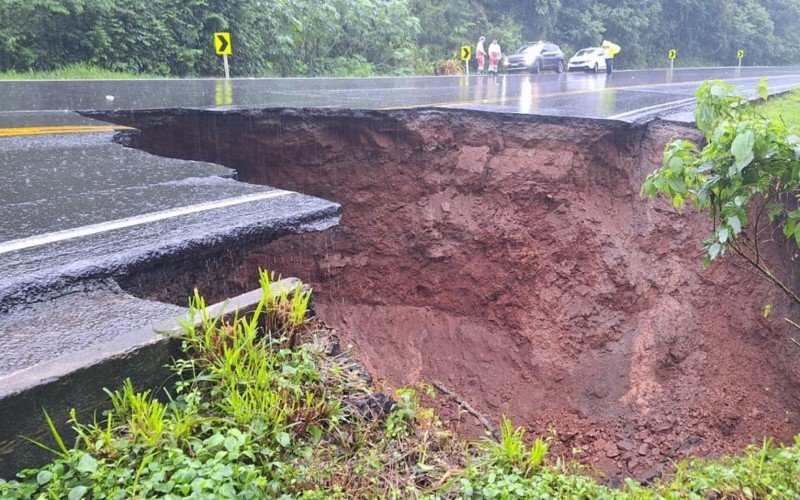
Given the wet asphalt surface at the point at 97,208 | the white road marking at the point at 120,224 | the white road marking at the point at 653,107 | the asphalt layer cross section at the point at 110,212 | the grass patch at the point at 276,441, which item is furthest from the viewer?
the white road marking at the point at 653,107

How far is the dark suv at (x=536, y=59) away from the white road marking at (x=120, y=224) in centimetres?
2263

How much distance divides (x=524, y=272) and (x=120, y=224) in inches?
230

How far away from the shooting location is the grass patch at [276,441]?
2.13 m

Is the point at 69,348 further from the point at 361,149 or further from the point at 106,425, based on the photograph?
the point at 361,149

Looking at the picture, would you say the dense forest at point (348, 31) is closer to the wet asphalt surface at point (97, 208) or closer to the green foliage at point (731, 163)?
the wet asphalt surface at point (97, 208)

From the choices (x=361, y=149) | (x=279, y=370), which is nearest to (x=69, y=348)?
(x=279, y=370)

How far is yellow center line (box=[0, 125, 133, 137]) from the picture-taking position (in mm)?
5723

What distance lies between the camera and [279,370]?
2.76 metres

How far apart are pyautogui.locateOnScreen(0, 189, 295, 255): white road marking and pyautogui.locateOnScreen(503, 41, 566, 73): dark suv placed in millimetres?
22634

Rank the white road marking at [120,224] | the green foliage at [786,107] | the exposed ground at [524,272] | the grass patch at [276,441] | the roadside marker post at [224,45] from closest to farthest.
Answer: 1. the grass patch at [276,441]
2. the white road marking at [120,224]
3. the exposed ground at [524,272]
4. the green foliage at [786,107]
5. the roadside marker post at [224,45]

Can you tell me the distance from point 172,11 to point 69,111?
334 inches

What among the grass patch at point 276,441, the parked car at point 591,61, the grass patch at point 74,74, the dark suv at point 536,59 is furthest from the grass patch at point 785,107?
the dark suv at point 536,59

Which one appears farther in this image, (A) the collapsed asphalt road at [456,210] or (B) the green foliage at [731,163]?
(A) the collapsed asphalt road at [456,210]

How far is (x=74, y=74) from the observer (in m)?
11.8
